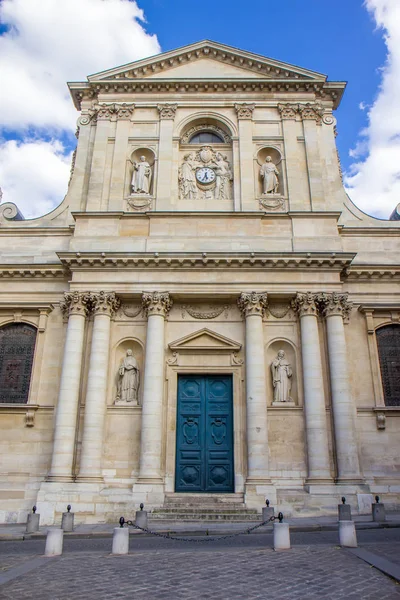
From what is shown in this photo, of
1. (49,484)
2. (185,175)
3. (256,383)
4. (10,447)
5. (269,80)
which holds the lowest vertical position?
(49,484)

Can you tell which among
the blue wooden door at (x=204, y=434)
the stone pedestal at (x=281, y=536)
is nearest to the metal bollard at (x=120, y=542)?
the stone pedestal at (x=281, y=536)

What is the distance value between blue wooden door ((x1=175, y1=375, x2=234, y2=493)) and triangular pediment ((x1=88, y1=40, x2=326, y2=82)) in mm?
14145

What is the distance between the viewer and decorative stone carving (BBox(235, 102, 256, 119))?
22828mm

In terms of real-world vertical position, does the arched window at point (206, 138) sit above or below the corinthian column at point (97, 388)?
above

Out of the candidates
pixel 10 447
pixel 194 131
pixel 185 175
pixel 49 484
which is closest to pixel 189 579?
pixel 49 484

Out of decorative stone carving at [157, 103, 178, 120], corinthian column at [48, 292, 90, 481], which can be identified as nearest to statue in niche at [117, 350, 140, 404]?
corinthian column at [48, 292, 90, 481]

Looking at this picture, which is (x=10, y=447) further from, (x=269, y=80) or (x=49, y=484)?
(x=269, y=80)

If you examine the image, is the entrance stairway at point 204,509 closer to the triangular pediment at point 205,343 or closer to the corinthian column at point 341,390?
the corinthian column at point 341,390

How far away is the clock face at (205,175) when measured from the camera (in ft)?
72.4

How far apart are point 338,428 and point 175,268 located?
814 centimetres

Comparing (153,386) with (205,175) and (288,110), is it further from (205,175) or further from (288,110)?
(288,110)

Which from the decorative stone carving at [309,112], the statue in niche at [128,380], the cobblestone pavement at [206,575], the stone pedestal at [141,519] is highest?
the decorative stone carving at [309,112]

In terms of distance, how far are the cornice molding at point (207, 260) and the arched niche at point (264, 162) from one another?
3840mm

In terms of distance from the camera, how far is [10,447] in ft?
59.6
